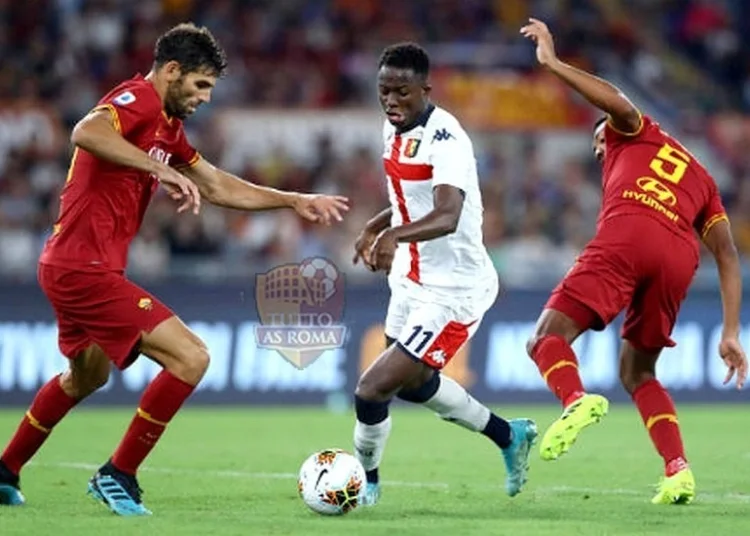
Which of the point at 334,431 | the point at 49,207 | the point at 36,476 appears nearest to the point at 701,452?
the point at 334,431

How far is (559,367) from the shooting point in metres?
Answer: 8.64

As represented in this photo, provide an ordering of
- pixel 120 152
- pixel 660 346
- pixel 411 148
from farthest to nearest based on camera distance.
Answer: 1. pixel 660 346
2. pixel 411 148
3. pixel 120 152

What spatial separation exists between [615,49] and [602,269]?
15446mm

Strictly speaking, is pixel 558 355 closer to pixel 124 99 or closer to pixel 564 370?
pixel 564 370

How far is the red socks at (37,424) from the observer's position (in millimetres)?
9102

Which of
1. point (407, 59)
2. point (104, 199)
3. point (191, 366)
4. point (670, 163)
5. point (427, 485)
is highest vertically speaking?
point (407, 59)

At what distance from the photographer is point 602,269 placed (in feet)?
29.2

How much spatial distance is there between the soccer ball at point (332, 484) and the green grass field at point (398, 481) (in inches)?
2.9

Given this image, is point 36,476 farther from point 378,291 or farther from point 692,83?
point 692,83

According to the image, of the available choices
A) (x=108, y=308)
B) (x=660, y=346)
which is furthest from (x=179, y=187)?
(x=660, y=346)

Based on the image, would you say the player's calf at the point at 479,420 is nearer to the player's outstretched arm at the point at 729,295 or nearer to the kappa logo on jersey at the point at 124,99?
the player's outstretched arm at the point at 729,295

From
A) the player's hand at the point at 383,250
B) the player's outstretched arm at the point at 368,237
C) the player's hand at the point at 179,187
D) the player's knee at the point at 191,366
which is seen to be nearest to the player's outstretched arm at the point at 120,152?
the player's hand at the point at 179,187

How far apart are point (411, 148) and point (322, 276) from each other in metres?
4.68

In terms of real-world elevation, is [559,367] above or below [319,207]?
below
